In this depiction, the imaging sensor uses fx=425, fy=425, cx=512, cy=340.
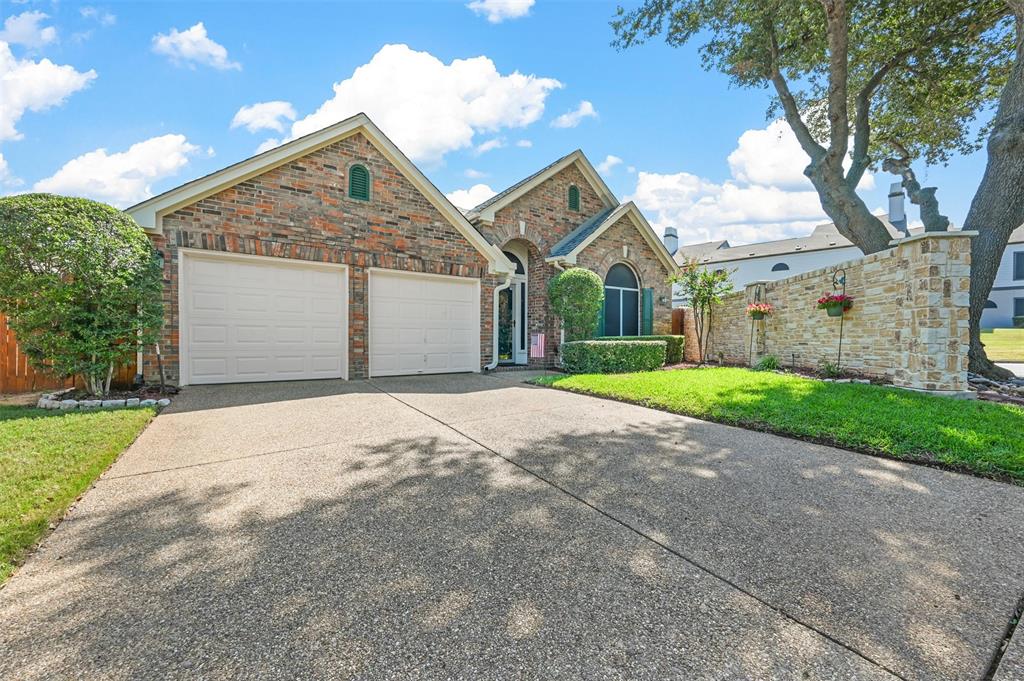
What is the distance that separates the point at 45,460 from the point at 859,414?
7750 mm

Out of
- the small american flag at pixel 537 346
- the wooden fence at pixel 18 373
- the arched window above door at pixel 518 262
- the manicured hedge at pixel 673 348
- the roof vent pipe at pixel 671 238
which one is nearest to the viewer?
the wooden fence at pixel 18 373

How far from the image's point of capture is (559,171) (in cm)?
1273

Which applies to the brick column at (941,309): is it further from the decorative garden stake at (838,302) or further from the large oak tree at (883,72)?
the large oak tree at (883,72)

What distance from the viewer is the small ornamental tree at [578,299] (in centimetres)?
1091

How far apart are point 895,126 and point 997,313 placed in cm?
2877

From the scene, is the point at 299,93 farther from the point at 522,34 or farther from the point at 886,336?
the point at 886,336

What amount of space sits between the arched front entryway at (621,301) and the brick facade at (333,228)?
4.28 metres

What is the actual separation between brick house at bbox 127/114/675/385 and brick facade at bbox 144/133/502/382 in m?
0.02

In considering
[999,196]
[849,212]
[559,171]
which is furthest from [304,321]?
[999,196]

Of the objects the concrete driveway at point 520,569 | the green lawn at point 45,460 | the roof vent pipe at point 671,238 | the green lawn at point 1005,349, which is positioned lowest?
the concrete driveway at point 520,569

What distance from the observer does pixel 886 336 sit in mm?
6809

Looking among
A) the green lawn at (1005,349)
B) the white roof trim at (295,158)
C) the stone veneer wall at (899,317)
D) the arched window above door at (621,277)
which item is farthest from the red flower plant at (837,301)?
the green lawn at (1005,349)

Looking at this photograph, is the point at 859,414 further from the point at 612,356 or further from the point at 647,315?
the point at 647,315

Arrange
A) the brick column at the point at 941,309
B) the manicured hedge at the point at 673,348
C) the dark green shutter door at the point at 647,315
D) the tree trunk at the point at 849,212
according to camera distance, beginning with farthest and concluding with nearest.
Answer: the dark green shutter door at the point at 647,315 < the manicured hedge at the point at 673,348 < the tree trunk at the point at 849,212 < the brick column at the point at 941,309
